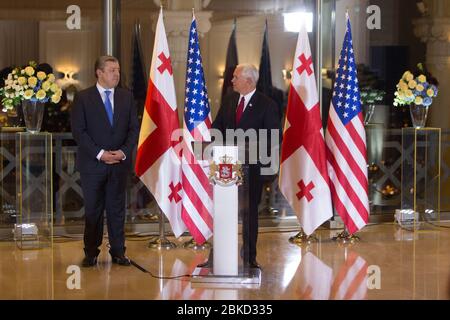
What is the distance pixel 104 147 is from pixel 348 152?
2.58 metres

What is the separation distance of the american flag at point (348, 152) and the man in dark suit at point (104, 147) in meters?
2.24

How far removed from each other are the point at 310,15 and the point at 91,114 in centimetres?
331

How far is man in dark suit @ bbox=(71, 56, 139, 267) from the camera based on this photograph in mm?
6734

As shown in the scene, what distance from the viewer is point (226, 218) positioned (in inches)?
241

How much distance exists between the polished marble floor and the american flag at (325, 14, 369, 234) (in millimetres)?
338

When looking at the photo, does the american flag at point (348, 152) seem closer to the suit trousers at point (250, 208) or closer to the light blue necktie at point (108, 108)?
the suit trousers at point (250, 208)

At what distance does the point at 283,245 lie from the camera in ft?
26.4

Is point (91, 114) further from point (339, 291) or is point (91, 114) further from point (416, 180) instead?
point (416, 180)

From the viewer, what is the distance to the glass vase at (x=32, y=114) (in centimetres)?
758

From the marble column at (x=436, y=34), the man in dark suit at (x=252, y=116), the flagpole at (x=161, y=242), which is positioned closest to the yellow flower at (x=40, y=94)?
the flagpole at (x=161, y=242)

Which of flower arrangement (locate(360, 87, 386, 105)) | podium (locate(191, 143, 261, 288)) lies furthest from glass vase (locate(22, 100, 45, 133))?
flower arrangement (locate(360, 87, 386, 105))

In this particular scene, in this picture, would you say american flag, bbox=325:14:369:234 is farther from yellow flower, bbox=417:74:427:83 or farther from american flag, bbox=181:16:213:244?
american flag, bbox=181:16:213:244

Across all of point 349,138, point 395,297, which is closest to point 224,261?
point 395,297

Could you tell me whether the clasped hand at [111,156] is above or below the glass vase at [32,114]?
below
